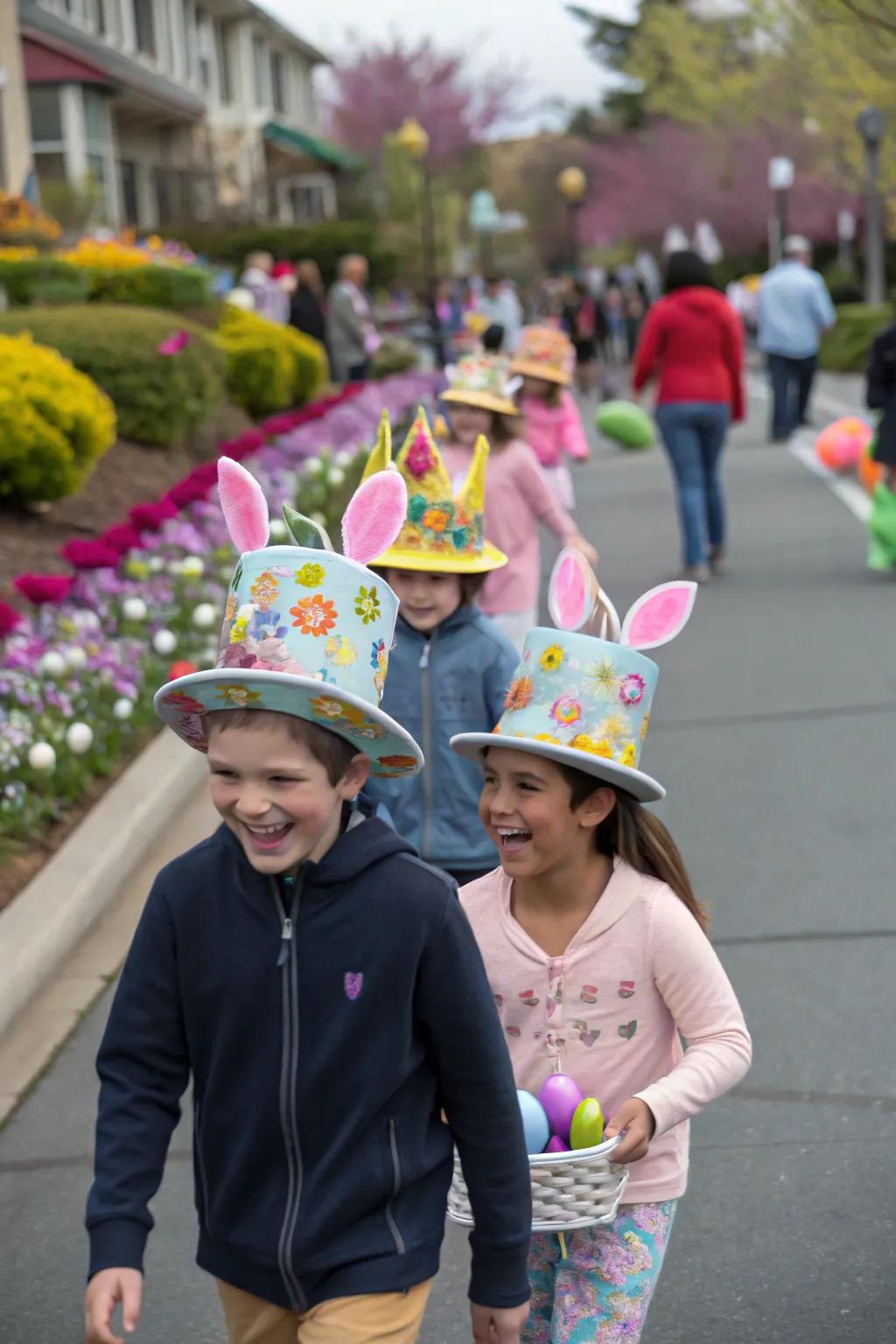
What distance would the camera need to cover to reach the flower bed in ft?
22.9

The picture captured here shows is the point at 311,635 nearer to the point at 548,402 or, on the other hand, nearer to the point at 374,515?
the point at 374,515

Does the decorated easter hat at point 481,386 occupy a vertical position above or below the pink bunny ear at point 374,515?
below

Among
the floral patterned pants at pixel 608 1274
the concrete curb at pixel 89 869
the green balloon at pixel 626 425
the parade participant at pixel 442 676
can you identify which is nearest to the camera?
the floral patterned pants at pixel 608 1274

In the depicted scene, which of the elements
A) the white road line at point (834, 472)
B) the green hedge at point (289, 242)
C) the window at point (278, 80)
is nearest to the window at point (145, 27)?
the green hedge at point (289, 242)

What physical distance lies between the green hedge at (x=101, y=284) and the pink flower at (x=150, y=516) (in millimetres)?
8912

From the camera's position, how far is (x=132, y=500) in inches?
511

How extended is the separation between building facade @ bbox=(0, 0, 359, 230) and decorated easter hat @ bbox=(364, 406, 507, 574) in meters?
23.2

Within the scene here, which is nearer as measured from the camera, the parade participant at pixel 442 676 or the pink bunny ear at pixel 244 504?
the pink bunny ear at pixel 244 504

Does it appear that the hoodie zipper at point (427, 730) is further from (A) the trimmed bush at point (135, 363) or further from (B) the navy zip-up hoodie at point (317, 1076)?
(A) the trimmed bush at point (135, 363)

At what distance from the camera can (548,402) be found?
11.2 metres

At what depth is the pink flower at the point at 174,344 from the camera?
44.2ft

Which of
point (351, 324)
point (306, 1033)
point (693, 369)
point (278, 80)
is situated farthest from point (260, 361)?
point (278, 80)

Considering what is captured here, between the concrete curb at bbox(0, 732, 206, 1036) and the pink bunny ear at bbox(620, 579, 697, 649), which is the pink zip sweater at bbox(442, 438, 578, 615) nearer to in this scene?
the concrete curb at bbox(0, 732, 206, 1036)

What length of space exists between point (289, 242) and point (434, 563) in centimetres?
3749
